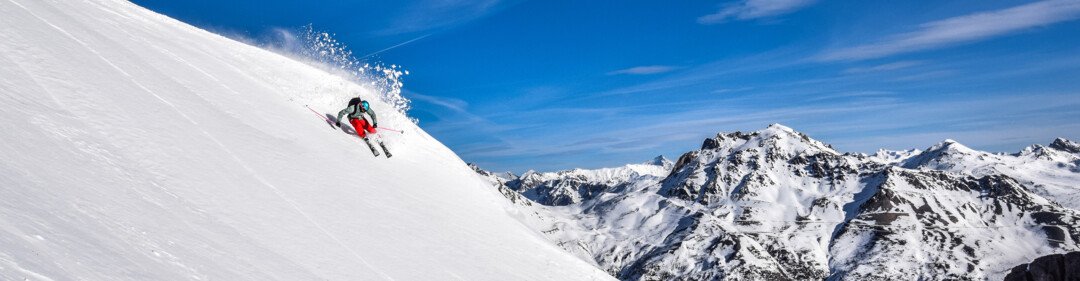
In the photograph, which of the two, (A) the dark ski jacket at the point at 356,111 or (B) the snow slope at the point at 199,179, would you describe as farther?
(A) the dark ski jacket at the point at 356,111

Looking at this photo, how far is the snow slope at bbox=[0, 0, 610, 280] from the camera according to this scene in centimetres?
915

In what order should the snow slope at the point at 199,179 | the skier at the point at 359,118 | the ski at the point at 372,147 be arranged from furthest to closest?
the skier at the point at 359,118
the ski at the point at 372,147
the snow slope at the point at 199,179

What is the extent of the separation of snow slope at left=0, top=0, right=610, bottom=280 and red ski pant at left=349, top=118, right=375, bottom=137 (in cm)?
45

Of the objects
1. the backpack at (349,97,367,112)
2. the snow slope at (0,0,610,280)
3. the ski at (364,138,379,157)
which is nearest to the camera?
the snow slope at (0,0,610,280)

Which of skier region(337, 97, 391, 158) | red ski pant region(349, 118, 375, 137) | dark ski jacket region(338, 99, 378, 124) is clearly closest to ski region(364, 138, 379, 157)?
skier region(337, 97, 391, 158)

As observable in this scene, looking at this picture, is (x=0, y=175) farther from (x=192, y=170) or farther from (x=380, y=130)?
(x=380, y=130)

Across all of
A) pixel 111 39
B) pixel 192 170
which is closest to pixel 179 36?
pixel 111 39

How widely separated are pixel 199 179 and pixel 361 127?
424 inches

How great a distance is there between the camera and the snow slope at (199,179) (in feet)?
30.0

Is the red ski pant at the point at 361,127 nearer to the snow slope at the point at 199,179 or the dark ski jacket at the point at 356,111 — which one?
the dark ski jacket at the point at 356,111

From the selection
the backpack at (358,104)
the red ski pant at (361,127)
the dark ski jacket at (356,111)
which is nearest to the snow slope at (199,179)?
the red ski pant at (361,127)

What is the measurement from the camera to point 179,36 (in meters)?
27.1

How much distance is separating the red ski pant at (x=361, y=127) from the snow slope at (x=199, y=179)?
45 centimetres

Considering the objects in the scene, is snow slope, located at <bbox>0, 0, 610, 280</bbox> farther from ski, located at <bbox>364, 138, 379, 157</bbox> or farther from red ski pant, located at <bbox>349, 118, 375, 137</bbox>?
red ski pant, located at <bbox>349, 118, 375, 137</bbox>
